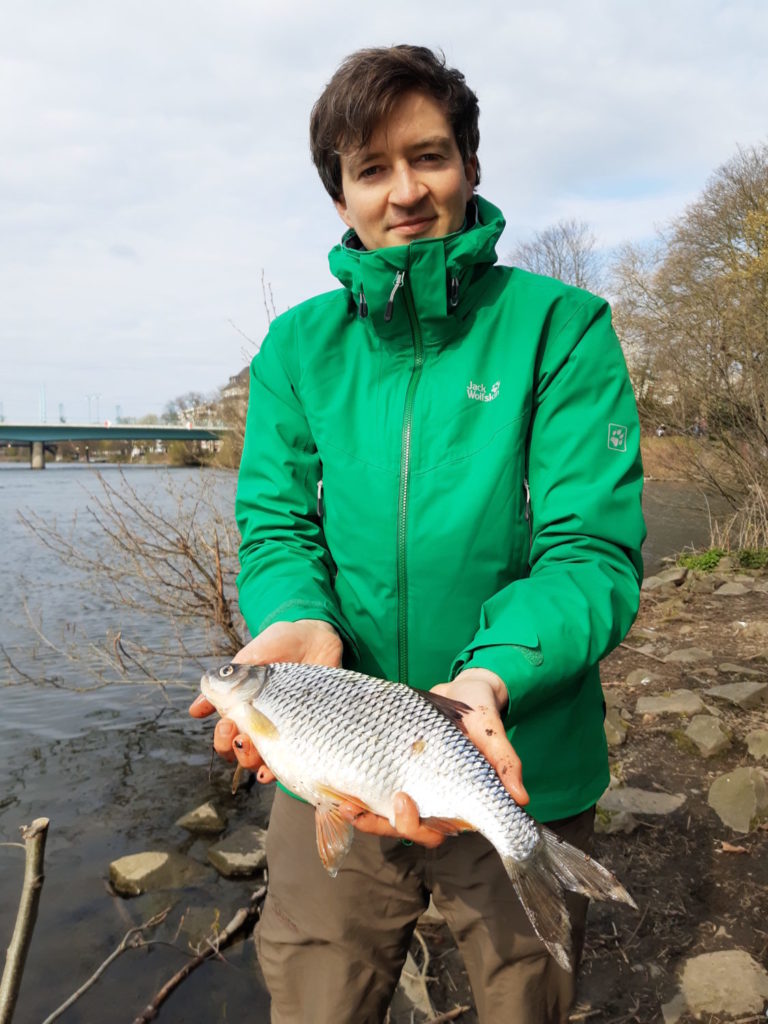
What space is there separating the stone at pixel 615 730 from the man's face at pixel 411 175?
4911 mm

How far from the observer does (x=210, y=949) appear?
15.6ft

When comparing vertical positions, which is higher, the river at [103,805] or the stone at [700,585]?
the stone at [700,585]

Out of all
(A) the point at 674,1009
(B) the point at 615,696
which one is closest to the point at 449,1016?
(A) the point at 674,1009

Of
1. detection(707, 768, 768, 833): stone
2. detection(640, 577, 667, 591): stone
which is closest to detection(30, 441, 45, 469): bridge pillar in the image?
detection(640, 577, 667, 591): stone

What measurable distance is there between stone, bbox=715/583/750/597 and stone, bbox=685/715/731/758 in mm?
6297

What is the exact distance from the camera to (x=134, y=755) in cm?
807

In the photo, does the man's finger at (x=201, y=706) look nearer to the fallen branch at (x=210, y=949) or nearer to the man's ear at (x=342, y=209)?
the man's ear at (x=342, y=209)

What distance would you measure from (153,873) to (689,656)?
5888 millimetres

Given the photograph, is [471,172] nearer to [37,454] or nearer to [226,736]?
[226,736]

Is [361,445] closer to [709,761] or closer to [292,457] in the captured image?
[292,457]

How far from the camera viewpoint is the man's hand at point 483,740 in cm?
181

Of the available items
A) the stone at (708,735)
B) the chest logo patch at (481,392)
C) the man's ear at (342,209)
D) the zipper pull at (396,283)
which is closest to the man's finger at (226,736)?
the chest logo patch at (481,392)

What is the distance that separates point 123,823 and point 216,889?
1.52m

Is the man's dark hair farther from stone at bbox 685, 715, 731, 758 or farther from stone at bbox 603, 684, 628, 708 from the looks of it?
stone at bbox 603, 684, 628, 708
